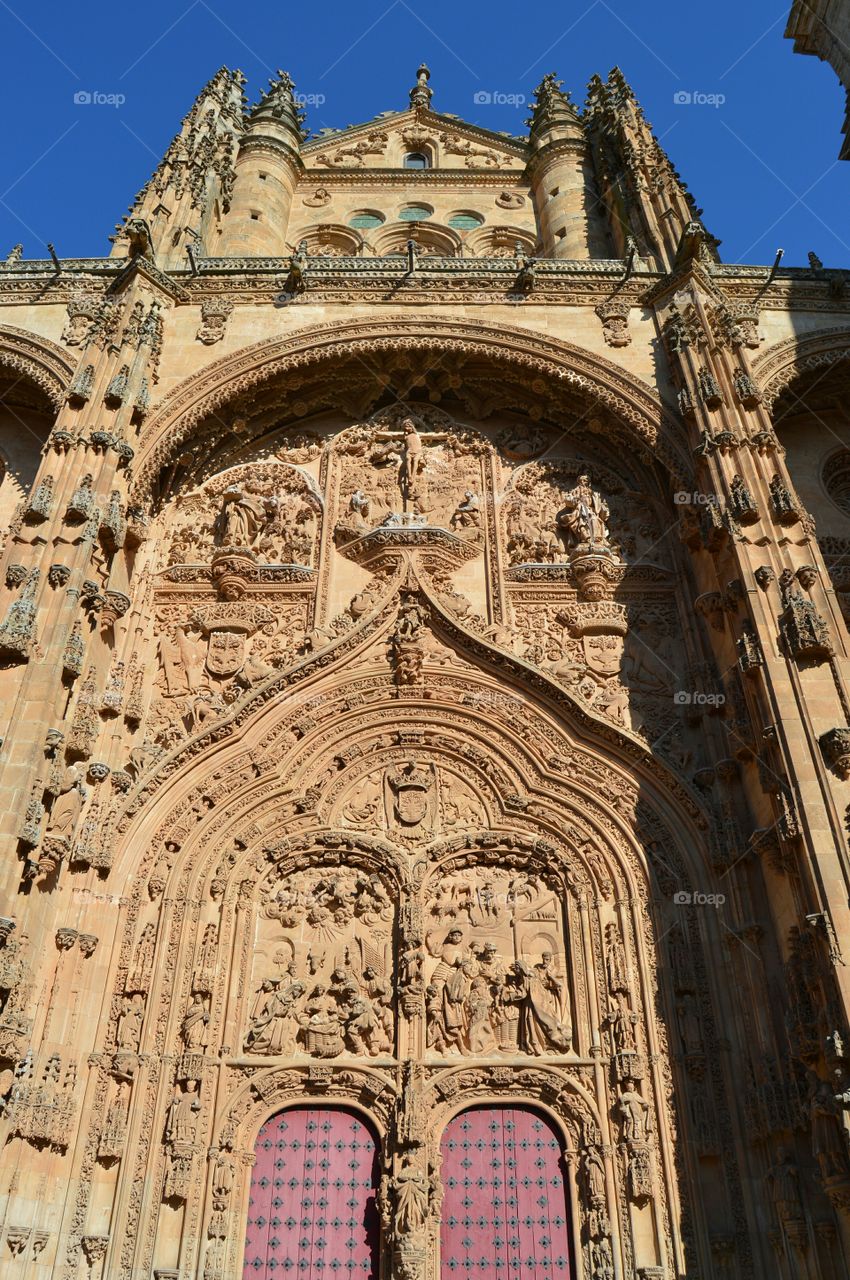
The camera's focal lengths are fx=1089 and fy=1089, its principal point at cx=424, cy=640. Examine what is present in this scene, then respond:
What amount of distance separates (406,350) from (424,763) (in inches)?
236

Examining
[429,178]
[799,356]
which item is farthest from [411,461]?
[429,178]

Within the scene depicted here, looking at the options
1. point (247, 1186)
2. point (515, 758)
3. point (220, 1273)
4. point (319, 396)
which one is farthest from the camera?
point (319, 396)

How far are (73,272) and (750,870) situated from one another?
472 inches

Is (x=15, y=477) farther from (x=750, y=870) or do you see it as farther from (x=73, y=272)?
(x=750, y=870)

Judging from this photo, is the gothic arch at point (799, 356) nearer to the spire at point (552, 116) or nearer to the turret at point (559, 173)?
the turret at point (559, 173)

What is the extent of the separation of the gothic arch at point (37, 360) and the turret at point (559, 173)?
903cm

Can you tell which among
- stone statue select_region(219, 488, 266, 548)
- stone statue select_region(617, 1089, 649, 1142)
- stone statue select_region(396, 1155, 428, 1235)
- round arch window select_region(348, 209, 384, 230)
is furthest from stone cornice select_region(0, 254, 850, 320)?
stone statue select_region(396, 1155, 428, 1235)

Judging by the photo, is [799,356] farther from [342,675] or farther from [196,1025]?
[196,1025]

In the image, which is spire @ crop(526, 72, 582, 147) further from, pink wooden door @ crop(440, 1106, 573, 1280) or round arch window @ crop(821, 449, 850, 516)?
pink wooden door @ crop(440, 1106, 573, 1280)

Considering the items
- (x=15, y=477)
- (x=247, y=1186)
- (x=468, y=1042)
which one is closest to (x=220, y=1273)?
(x=247, y=1186)

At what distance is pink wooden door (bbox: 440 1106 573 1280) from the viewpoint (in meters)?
9.70

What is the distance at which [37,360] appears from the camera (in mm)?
14328

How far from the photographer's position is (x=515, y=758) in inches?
489

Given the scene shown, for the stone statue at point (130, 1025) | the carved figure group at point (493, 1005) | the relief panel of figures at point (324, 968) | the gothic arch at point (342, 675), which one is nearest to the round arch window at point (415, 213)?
the gothic arch at point (342, 675)
